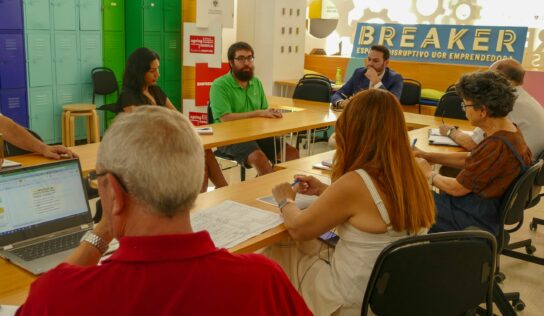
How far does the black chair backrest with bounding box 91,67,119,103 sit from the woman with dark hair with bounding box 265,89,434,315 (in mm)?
5232

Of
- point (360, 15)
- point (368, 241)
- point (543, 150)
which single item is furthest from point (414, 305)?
point (360, 15)

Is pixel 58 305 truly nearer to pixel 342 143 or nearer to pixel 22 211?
pixel 22 211

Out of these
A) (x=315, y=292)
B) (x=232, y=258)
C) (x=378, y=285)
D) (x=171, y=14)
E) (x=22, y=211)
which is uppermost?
(x=171, y=14)

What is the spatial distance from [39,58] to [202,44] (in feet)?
6.23

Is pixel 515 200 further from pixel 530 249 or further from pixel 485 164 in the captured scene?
pixel 530 249

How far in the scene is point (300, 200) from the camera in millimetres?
2562

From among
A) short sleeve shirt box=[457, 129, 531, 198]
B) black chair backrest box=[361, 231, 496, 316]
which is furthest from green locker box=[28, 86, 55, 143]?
black chair backrest box=[361, 231, 496, 316]

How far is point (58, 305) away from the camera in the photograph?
1021 millimetres

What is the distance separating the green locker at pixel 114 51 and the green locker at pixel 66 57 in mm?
461

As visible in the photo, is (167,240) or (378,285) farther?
(378,285)

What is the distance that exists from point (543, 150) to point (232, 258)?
9.91 ft

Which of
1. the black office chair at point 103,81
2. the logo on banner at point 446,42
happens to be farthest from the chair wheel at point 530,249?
the black office chair at point 103,81

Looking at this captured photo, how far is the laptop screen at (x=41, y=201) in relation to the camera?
1.88 metres

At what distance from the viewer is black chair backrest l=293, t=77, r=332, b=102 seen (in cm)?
606
